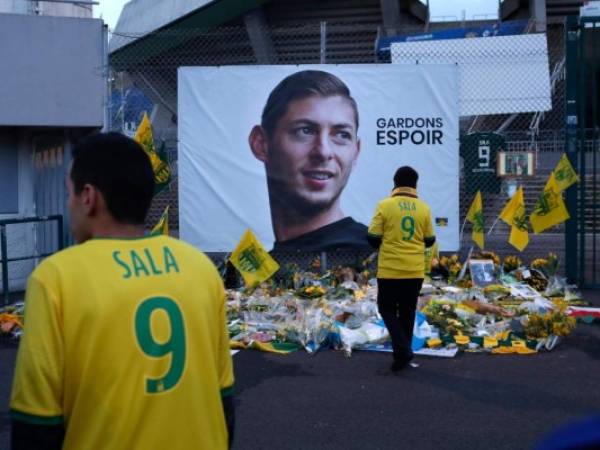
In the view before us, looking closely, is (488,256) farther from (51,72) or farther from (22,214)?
(22,214)

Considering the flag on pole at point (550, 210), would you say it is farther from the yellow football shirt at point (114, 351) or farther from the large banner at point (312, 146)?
the yellow football shirt at point (114, 351)

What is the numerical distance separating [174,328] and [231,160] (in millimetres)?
8797

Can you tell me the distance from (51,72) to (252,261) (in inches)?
138

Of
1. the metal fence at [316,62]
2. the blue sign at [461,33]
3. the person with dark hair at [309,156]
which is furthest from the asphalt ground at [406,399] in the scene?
the blue sign at [461,33]

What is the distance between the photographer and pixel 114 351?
2.32m

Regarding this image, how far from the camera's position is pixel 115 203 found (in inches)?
98.1

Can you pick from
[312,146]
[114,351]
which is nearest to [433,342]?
[312,146]

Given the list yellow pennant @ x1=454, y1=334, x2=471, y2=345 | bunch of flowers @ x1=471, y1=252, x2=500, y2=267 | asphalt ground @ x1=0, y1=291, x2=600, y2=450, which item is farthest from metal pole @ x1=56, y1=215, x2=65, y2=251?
bunch of flowers @ x1=471, y1=252, x2=500, y2=267

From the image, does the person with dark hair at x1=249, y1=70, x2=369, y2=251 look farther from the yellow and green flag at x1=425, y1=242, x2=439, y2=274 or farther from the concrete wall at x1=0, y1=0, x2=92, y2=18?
the concrete wall at x1=0, y1=0, x2=92, y2=18

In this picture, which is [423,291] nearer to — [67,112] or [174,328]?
[67,112]

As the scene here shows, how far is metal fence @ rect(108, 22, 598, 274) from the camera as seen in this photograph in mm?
12414

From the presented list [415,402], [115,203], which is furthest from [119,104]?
[115,203]

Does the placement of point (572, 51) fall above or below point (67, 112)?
above

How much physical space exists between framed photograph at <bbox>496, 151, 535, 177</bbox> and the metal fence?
20cm
